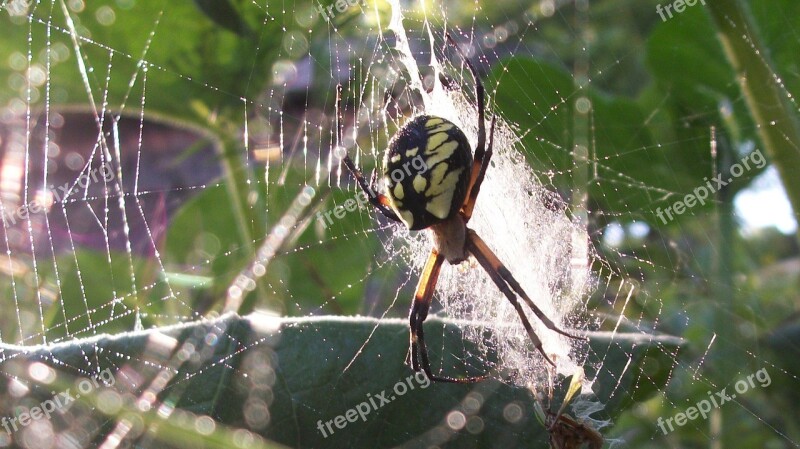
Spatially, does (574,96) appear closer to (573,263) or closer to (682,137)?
(682,137)

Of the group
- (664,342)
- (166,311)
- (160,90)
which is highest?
(160,90)

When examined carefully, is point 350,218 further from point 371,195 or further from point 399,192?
point 399,192

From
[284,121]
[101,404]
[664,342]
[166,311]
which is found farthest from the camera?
[284,121]

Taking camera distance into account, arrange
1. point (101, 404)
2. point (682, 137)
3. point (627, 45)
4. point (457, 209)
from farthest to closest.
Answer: point (627, 45) < point (682, 137) < point (457, 209) < point (101, 404)

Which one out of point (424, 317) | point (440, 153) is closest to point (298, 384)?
point (424, 317)

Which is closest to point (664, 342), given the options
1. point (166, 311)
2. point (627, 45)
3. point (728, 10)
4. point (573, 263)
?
point (573, 263)
